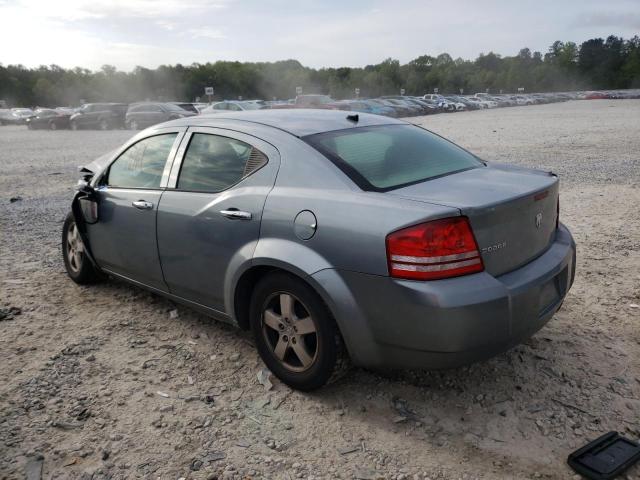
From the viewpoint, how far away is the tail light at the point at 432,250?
2723mm

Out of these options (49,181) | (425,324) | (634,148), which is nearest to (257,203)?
(425,324)

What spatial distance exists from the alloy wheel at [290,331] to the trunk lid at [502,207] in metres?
0.87

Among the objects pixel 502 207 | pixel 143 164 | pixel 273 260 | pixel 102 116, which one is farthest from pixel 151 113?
pixel 502 207

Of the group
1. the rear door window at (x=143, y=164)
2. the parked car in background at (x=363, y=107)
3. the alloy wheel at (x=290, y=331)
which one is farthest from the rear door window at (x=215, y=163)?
the parked car in background at (x=363, y=107)

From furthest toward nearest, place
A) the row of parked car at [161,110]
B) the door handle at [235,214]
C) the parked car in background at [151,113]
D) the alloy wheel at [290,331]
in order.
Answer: the row of parked car at [161,110]
the parked car in background at [151,113]
the door handle at [235,214]
the alloy wheel at [290,331]

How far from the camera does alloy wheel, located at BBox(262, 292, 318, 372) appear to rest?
3.22 m

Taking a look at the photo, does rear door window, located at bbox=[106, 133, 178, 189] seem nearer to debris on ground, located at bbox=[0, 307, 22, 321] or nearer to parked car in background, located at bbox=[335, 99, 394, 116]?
debris on ground, located at bbox=[0, 307, 22, 321]

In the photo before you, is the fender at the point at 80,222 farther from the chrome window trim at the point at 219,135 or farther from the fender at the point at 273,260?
the fender at the point at 273,260

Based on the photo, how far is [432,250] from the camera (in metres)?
2.72

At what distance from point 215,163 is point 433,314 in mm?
1844

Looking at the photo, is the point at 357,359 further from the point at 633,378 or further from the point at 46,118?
the point at 46,118

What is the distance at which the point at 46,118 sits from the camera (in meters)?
36.0

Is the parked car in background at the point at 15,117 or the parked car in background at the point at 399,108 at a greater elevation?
the parked car in background at the point at 399,108

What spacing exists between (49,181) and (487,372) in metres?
11.4
